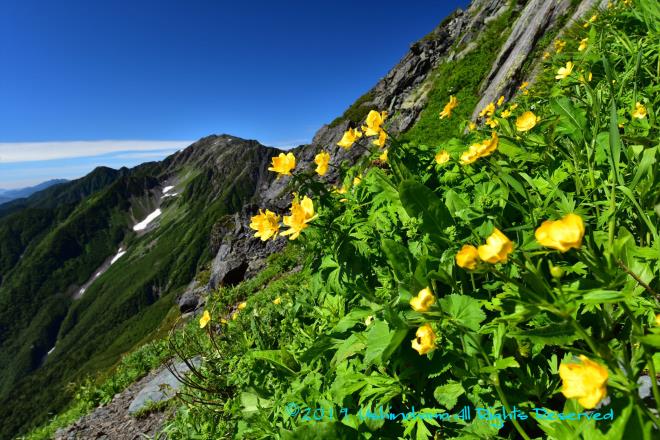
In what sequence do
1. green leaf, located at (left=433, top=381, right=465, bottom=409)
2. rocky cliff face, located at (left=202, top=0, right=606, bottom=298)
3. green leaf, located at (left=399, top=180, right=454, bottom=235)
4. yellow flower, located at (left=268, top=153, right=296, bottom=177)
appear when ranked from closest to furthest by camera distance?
1. green leaf, located at (left=433, top=381, right=465, bottom=409)
2. green leaf, located at (left=399, top=180, right=454, bottom=235)
3. yellow flower, located at (left=268, top=153, right=296, bottom=177)
4. rocky cliff face, located at (left=202, top=0, right=606, bottom=298)

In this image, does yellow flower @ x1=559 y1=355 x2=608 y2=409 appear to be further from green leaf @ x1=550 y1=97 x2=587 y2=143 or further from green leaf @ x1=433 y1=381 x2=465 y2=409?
green leaf @ x1=550 y1=97 x2=587 y2=143

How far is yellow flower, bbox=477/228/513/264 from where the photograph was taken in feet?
3.47

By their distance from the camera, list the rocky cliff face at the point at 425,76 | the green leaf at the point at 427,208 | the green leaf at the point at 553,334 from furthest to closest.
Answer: the rocky cliff face at the point at 425,76
the green leaf at the point at 427,208
the green leaf at the point at 553,334

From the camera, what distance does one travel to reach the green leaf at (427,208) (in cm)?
186

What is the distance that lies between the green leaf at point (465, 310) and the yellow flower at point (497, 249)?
0.41 meters

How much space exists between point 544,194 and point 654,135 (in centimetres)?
80

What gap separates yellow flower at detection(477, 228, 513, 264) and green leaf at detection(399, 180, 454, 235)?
775mm

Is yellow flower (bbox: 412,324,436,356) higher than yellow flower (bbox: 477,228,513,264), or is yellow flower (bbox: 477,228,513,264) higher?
yellow flower (bbox: 477,228,513,264)

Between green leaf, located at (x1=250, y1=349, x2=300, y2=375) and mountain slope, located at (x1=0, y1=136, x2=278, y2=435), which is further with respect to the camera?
mountain slope, located at (x1=0, y1=136, x2=278, y2=435)

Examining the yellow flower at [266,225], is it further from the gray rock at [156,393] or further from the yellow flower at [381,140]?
the gray rock at [156,393]

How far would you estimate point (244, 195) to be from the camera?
155 m

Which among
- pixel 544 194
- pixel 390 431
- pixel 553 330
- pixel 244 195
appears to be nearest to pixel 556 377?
pixel 553 330

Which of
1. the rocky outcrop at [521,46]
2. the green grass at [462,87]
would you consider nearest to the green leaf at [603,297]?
the rocky outcrop at [521,46]

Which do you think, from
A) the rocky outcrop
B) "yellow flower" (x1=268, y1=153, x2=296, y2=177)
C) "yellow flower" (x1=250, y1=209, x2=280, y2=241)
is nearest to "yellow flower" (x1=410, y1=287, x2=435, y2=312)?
"yellow flower" (x1=250, y1=209, x2=280, y2=241)
